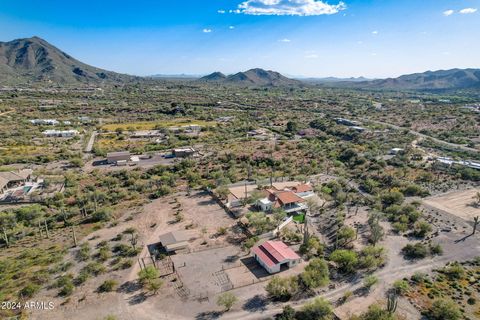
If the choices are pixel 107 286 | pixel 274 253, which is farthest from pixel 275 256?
pixel 107 286

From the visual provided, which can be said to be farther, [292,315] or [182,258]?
[182,258]

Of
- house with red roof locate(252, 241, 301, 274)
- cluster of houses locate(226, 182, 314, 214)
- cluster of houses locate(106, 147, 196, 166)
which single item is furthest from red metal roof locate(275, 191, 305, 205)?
cluster of houses locate(106, 147, 196, 166)

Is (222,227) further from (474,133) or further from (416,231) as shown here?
(474,133)

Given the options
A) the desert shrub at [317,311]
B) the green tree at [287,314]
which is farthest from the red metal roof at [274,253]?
the desert shrub at [317,311]

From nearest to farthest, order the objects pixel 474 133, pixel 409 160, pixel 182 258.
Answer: pixel 182 258 → pixel 409 160 → pixel 474 133

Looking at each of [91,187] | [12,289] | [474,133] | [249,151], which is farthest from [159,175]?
[474,133]

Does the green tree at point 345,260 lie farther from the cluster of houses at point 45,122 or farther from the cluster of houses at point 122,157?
the cluster of houses at point 45,122

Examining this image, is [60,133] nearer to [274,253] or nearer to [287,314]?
→ [274,253]
